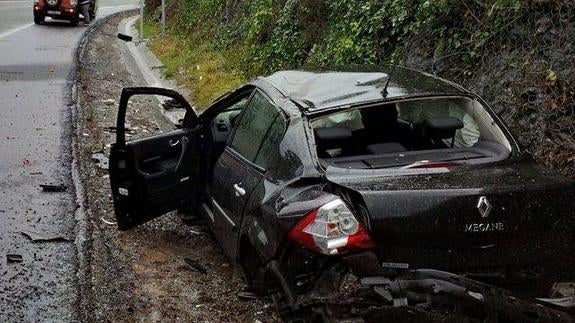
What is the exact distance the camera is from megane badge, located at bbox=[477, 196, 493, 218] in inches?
138

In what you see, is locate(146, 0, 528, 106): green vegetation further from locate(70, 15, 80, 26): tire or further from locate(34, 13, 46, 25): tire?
locate(34, 13, 46, 25): tire

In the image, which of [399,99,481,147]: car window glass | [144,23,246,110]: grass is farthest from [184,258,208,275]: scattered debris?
[144,23,246,110]: grass

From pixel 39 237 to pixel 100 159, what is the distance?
278 cm

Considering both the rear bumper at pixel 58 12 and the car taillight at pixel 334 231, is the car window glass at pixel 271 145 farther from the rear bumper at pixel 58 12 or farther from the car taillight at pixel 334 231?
the rear bumper at pixel 58 12

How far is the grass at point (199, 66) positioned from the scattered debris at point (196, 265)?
21.2 ft

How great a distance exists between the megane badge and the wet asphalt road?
2869 mm

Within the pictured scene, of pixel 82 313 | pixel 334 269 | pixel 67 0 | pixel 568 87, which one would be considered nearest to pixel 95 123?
pixel 82 313

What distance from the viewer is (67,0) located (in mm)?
26516

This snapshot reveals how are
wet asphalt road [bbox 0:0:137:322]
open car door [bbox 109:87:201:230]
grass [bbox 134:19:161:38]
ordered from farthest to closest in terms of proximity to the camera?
1. grass [bbox 134:19:161:38]
2. open car door [bbox 109:87:201:230]
3. wet asphalt road [bbox 0:0:137:322]

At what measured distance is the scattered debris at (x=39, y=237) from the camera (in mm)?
6039

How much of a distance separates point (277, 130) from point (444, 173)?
1.23 meters

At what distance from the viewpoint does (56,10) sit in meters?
26.3

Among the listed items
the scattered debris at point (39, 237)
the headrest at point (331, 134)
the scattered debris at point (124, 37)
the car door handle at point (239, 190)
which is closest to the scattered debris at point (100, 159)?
the scattered debris at point (39, 237)

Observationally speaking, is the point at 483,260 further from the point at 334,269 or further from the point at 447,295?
the point at 334,269
